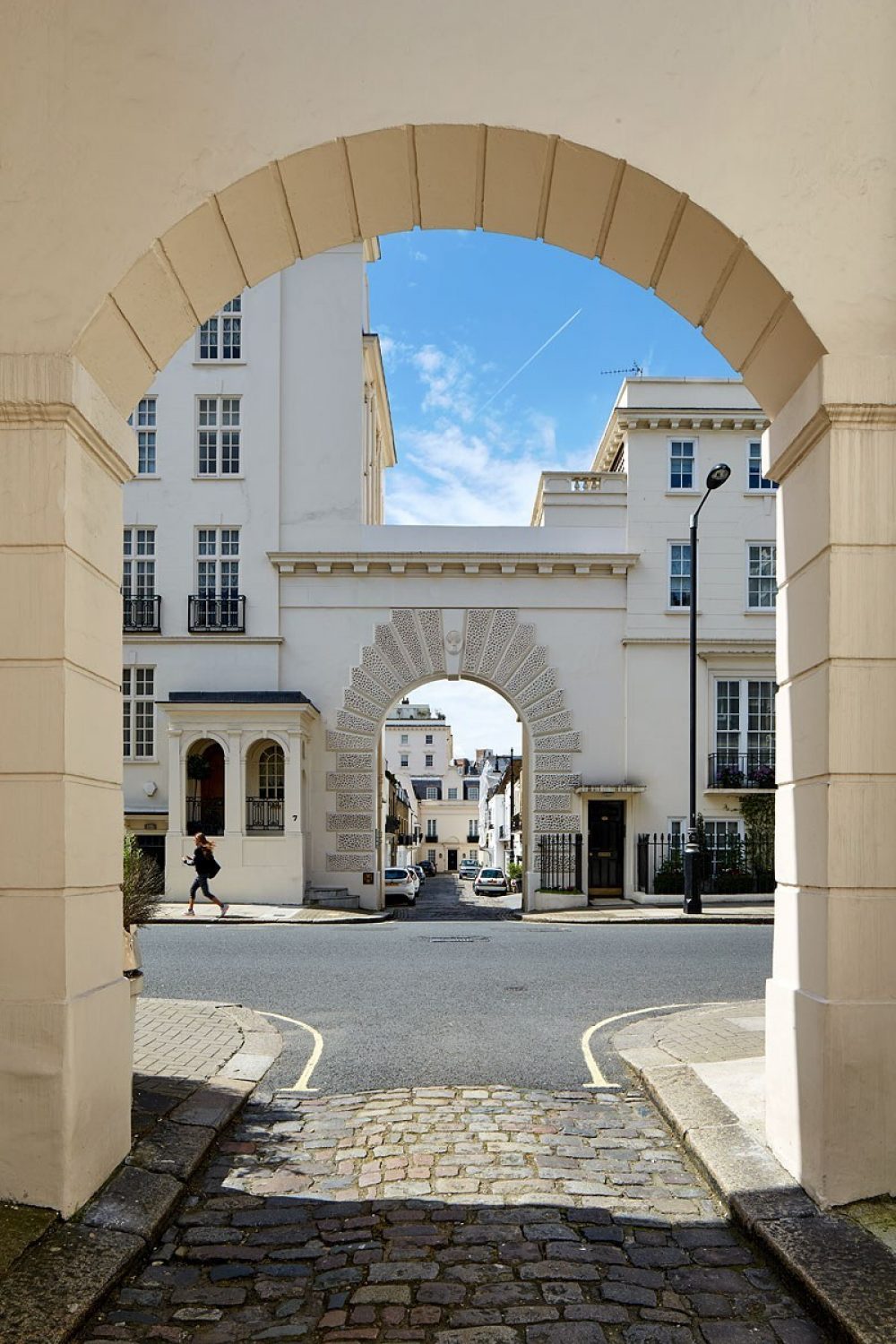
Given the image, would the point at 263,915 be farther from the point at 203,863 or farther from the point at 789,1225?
the point at 789,1225

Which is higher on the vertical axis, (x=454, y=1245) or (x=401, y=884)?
(x=454, y=1245)

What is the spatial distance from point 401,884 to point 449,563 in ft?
48.4

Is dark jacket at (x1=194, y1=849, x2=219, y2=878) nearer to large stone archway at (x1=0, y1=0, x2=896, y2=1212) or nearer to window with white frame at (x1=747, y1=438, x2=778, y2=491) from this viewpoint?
window with white frame at (x1=747, y1=438, x2=778, y2=491)

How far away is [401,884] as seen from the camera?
37.9 m

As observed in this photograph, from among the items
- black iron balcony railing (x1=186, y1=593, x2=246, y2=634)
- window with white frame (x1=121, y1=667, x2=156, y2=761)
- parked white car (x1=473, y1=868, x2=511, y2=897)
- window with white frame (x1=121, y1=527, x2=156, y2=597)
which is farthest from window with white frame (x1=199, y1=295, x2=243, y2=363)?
parked white car (x1=473, y1=868, x2=511, y2=897)

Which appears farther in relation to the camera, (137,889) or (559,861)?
(559,861)

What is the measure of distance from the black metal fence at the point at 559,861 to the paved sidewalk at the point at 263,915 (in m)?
4.04

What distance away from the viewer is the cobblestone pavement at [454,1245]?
396 centimetres

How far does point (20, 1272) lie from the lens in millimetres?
4129

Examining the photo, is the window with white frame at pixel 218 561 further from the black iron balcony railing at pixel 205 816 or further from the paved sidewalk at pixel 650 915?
the paved sidewalk at pixel 650 915

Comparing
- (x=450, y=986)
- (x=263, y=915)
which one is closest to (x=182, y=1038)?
(x=450, y=986)

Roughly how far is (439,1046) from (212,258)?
18.7 ft

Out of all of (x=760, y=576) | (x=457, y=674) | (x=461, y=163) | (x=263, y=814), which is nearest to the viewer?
(x=461, y=163)

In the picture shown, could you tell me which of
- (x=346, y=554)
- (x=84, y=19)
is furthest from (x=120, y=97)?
(x=346, y=554)
